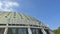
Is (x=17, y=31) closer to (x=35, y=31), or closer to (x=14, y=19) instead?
(x=14, y=19)

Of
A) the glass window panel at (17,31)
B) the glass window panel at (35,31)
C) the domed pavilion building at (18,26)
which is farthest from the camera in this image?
the glass window panel at (35,31)

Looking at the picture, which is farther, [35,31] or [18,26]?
[35,31]

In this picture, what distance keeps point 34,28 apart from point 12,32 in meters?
3.12

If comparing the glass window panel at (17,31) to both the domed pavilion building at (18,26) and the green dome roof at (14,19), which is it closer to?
the domed pavilion building at (18,26)

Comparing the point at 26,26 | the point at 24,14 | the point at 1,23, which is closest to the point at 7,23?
the point at 1,23

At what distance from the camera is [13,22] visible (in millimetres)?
24156

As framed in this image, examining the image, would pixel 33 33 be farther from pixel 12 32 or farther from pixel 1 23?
pixel 1 23

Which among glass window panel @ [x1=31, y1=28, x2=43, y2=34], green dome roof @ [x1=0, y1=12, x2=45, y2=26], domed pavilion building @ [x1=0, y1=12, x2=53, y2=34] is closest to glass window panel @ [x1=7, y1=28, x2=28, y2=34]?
domed pavilion building @ [x1=0, y1=12, x2=53, y2=34]

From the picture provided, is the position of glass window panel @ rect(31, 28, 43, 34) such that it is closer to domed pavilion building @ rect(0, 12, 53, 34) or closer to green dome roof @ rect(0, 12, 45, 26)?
domed pavilion building @ rect(0, 12, 53, 34)

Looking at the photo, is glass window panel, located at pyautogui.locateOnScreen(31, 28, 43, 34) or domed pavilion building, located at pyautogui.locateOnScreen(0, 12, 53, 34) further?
glass window panel, located at pyautogui.locateOnScreen(31, 28, 43, 34)

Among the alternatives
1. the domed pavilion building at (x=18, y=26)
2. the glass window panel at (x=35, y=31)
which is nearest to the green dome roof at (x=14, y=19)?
the domed pavilion building at (x=18, y=26)

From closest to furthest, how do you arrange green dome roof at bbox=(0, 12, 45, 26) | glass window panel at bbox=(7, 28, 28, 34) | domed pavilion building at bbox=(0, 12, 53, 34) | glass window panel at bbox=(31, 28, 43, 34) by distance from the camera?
domed pavilion building at bbox=(0, 12, 53, 34), glass window panel at bbox=(7, 28, 28, 34), green dome roof at bbox=(0, 12, 45, 26), glass window panel at bbox=(31, 28, 43, 34)

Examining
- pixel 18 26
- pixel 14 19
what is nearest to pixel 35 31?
pixel 18 26

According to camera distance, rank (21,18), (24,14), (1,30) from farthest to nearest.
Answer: (24,14), (21,18), (1,30)
